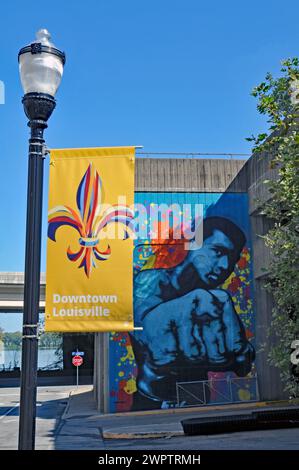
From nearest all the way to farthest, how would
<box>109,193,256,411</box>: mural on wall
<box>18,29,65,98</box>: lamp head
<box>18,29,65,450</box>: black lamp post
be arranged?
<box>18,29,65,450</box>: black lamp post, <box>18,29,65,98</box>: lamp head, <box>109,193,256,411</box>: mural on wall

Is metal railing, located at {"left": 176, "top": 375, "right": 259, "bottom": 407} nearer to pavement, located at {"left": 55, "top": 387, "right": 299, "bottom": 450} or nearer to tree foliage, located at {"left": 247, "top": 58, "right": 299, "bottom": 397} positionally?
pavement, located at {"left": 55, "top": 387, "right": 299, "bottom": 450}

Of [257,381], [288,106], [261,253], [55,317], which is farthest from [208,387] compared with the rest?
[55,317]

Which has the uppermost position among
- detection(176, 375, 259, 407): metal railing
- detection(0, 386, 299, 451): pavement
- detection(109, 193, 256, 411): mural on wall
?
detection(109, 193, 256, 411): mural on wall

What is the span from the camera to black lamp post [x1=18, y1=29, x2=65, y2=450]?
4938 millimetres

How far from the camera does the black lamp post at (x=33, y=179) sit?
4.94 m

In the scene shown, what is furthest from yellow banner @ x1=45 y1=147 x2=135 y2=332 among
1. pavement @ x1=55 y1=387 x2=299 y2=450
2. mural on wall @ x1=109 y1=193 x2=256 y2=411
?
mural on wall @ x1=109 y1=193 x2=256 y2=411

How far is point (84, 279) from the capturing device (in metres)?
5.80

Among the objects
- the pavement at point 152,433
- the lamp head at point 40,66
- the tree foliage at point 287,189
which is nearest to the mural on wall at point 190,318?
the pavement at point 152,433

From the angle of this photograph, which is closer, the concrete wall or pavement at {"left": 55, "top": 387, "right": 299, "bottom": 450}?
pavement at {"left": 55, "top": 387, "right": 299, "bottom": 450}

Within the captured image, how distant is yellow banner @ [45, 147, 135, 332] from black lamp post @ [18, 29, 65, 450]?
49cm

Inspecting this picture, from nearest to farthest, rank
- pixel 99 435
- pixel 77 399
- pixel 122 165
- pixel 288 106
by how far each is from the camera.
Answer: pixel 122 165 → pixel 288 106 → pixel 99 435 → pixel 77 399

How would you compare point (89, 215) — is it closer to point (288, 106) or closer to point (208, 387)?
point (288, 106)

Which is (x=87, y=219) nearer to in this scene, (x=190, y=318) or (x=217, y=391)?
(x=190, y=318)

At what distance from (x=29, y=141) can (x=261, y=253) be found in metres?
18.9
